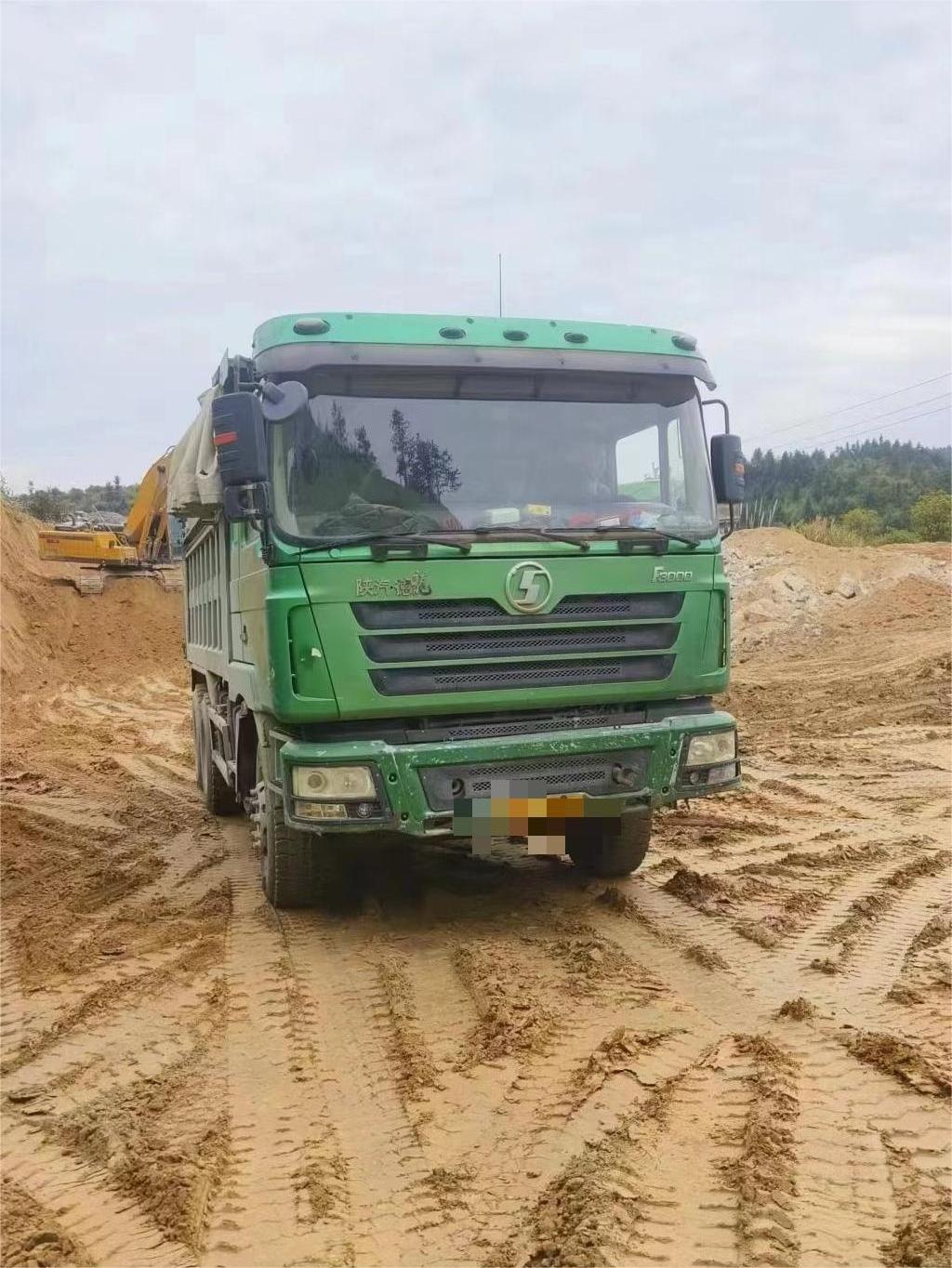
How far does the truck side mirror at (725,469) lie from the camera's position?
19.6ft

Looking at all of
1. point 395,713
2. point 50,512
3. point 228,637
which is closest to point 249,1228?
point 395,713

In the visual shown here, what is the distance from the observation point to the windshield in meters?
5.16

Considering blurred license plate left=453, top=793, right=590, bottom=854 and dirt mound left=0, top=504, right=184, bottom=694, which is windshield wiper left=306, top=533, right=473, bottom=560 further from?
dirt mound left=0, top=504, right=184, bottom=694

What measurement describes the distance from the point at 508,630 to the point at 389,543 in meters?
0.71

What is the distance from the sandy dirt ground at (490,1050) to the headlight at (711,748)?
82 cm

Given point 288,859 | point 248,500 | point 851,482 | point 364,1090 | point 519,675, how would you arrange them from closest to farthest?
point 364,1090 → point 248,500 → point 519,675 → point 288,859 → point 851,482

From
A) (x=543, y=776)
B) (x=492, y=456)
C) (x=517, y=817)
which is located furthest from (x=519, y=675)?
(x=492, y=456)

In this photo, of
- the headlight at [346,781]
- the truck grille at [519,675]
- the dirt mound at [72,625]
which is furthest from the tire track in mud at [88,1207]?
the dirt mound at [72,625]

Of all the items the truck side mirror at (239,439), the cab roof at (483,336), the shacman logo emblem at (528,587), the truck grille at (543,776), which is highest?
the cab roof at (483,336)

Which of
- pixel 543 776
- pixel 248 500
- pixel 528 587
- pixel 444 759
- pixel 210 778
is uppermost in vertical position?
pixel 248 500

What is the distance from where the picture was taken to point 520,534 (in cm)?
525

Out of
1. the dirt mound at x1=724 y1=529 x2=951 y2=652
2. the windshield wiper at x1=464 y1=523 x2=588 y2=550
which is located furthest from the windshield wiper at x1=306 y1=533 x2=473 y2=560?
the dirt mound at x1=724 y1=529 x2=951 y2=652

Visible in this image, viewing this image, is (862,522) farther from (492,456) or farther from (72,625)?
(492,456)

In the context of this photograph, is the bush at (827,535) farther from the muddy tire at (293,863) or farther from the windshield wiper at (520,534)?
the muddy tire at (293,863)
